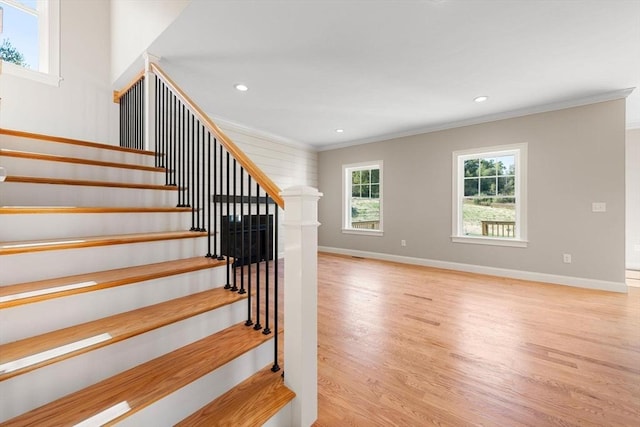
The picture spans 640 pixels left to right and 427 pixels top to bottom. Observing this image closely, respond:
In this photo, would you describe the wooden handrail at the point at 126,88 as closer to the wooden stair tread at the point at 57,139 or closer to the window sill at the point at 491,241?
the wooden stair tread at the point at 57,139

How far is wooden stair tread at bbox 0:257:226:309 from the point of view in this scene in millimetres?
1094

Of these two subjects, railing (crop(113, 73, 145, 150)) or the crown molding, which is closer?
railing (crop(113, 73, 145, 150))

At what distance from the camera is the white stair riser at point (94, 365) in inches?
36.3

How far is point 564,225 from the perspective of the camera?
380cm

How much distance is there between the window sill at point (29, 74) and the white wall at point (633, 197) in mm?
8656

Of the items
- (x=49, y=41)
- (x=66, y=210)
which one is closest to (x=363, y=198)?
(x=66, y=210)

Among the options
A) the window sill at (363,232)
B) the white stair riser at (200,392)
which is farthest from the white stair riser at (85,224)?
the window sill at (363,232)

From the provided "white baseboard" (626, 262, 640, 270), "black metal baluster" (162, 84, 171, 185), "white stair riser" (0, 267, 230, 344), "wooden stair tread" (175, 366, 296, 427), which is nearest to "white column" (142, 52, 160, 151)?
"black metal baluster" (162, 84, 171, 185)

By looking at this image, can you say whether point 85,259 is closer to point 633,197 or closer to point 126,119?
point 126,119

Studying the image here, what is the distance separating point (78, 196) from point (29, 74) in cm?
237

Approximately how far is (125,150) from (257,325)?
2.15 meters

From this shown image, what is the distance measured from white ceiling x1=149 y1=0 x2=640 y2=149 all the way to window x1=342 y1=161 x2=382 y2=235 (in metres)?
1.79

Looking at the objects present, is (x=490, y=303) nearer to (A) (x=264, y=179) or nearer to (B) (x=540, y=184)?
(B) (x=540, y=184)

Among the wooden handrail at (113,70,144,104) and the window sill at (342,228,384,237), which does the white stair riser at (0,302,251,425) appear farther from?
the window sill at (342,228,384,237)
